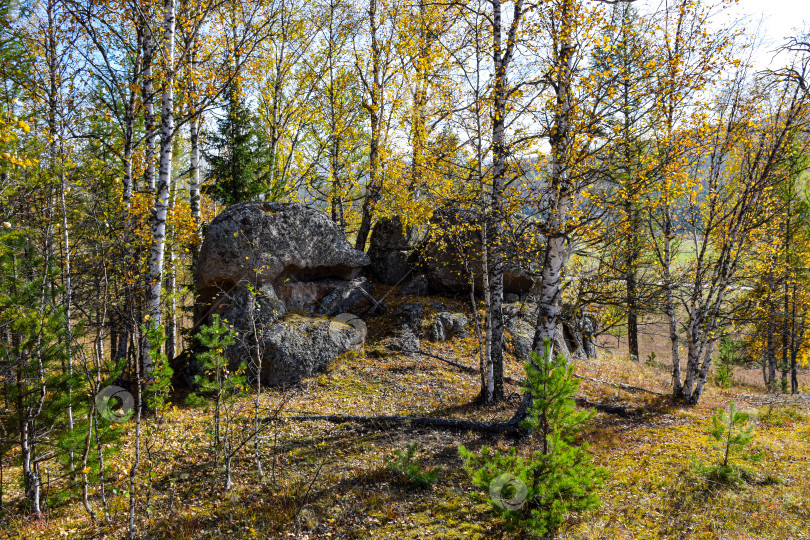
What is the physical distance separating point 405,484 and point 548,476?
272cm

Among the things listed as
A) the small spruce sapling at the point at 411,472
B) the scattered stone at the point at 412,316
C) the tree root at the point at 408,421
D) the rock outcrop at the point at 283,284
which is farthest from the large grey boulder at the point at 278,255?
the small spruce sapling at the point at 411,472

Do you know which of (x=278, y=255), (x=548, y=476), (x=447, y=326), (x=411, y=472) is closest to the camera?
(x=548, y=476)

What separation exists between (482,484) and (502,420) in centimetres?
452

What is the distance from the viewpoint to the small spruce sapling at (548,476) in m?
4.41

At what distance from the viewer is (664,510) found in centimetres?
565

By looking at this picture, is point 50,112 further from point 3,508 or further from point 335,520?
point 335,520

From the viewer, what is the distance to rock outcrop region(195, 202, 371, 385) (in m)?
11.3

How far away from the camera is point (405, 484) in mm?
6414

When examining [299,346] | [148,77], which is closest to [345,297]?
[299,346]

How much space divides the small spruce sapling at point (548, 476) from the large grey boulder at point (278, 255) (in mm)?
8692

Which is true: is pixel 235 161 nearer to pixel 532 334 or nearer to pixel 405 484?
pixel 532 334

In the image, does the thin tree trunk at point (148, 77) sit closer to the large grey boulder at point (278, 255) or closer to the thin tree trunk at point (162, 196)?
the thin tree trunk at point (162, 196)

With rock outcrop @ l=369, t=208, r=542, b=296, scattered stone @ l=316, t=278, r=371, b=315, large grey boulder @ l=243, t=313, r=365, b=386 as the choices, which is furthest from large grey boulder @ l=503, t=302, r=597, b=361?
large grey boulder @ l=243, t=313, r=365, b=386

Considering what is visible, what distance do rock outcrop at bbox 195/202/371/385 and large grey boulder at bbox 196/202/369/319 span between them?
29 mm
